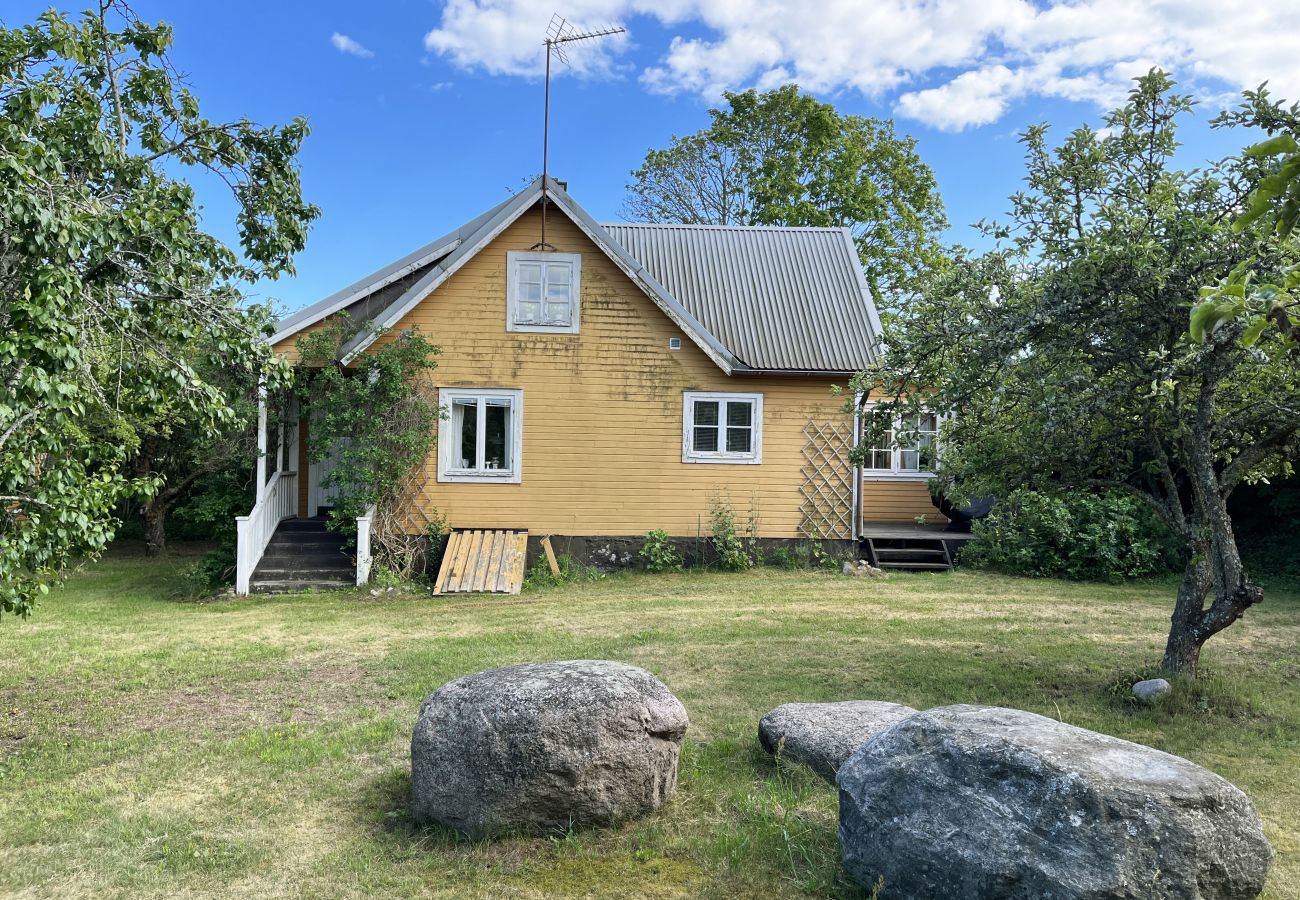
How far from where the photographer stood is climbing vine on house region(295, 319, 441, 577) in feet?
46.5

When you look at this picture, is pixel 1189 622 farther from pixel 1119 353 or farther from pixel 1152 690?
pixel 1119 353

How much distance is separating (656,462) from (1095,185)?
9.33 meters

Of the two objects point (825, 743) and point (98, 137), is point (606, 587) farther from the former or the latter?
point (98, 137)

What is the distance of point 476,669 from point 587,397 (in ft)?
24.8

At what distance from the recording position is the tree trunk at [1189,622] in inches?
302

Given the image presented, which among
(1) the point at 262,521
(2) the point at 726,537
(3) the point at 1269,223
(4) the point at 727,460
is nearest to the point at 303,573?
(1) the point at 262,521

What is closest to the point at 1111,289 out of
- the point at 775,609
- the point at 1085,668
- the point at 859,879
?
the point at 1085,668

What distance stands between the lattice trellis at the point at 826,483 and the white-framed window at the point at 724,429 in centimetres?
92

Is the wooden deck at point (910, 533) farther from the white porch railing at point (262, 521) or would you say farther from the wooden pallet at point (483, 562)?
the white porch railing at point (262, 521)

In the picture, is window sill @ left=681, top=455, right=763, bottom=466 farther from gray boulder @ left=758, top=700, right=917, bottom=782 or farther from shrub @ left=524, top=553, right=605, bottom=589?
gray boulder @ left=758, top=700, right=917, bottom=782

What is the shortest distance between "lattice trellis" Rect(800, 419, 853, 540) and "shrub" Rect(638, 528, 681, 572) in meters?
2.37

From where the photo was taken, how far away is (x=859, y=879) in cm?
426

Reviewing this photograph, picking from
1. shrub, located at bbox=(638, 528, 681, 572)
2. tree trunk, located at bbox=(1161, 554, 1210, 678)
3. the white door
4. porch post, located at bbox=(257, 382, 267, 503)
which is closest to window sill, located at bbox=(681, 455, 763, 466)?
shrub, located at bbox=(638, 528, 681, 572)

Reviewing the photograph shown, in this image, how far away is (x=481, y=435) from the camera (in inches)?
602
